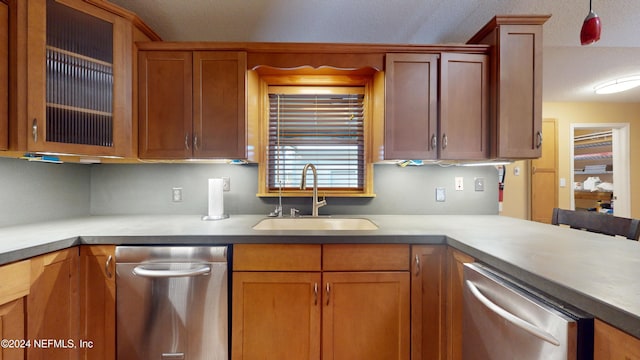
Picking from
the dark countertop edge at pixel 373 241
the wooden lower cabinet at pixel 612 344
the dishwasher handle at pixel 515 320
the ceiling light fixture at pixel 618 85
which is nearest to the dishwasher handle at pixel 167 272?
the dark countertop edge at pixel 373 241

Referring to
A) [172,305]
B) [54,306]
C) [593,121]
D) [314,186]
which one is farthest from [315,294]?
[593,121]

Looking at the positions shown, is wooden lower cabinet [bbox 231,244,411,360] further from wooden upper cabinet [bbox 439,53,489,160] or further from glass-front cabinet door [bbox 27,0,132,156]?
glass-front cabinet door [bbox 27,0,132,156]

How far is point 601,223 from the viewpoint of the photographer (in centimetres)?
150

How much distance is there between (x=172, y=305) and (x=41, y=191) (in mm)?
1222

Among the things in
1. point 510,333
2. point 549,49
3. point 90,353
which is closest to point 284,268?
point 510,333

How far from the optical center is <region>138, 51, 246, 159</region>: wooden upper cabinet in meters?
1.67

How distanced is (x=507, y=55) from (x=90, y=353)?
280cm

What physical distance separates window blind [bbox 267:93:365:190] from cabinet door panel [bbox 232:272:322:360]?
0.88 meters

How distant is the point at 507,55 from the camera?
5.34 feet

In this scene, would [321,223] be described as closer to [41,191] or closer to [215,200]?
[215,200]

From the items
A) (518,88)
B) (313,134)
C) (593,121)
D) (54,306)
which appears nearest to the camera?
(54,306)

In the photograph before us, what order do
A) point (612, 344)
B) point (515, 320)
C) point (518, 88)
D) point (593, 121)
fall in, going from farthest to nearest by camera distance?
1. point (593, 121)
2. point (518, 88)
3. point (515, 320)
4. point (612, 344)

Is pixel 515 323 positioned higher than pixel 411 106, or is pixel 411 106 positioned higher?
pixel 411 106

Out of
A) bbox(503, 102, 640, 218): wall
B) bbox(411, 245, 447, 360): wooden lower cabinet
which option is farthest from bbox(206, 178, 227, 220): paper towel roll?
bbox(503, 102, 640, 218): wall
